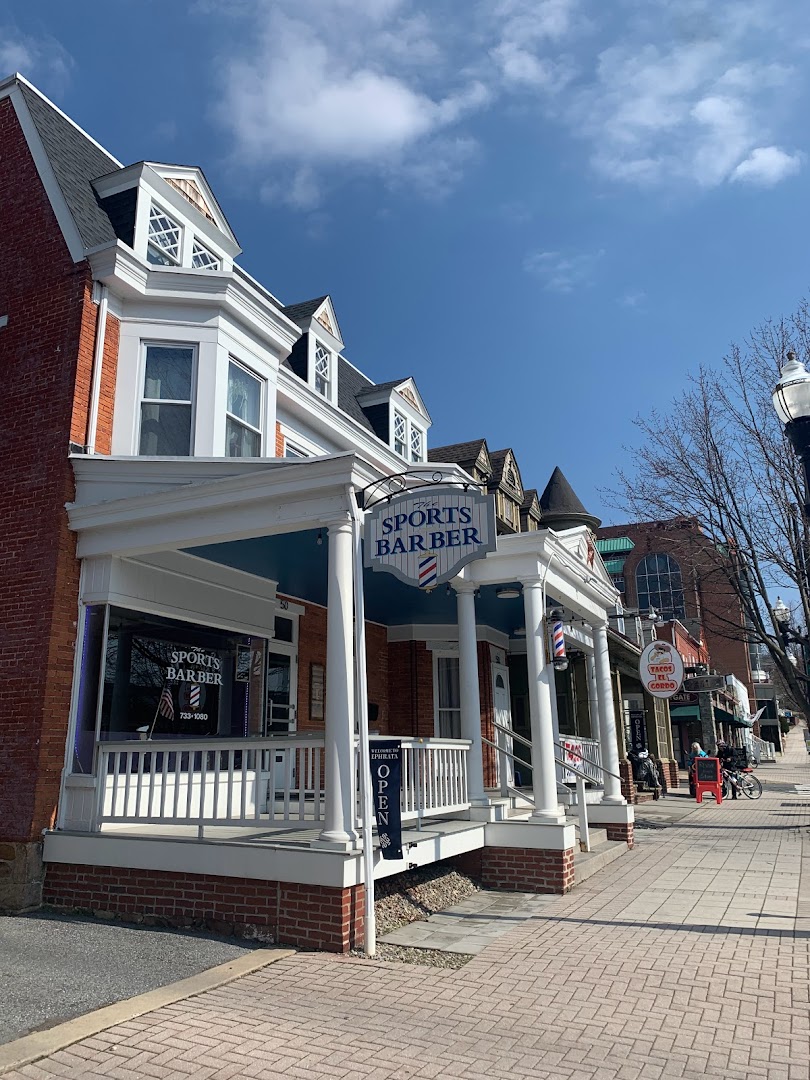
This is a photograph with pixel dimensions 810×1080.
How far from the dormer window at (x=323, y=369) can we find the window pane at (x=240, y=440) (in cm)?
344

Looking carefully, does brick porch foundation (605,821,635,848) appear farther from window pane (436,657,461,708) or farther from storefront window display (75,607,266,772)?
storefront window display (75,607,266,772)

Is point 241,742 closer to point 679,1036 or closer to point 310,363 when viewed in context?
point 679,1036

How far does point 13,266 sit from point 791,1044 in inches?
436

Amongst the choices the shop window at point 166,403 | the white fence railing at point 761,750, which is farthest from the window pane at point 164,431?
the white fence railing at point 761,750

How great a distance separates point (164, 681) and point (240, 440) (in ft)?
10.9

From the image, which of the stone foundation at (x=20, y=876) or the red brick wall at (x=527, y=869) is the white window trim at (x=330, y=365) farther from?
the stone foundation at (x=20, y=876)

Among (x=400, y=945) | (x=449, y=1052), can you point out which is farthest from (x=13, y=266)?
(x=449, y=1052)

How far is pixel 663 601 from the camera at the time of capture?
6488 centimetres

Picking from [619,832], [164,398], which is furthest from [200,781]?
[619,832]

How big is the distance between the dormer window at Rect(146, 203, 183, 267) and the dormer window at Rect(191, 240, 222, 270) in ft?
1.19

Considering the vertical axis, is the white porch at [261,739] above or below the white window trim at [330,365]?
below

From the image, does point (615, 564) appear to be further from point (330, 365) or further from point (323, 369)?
point (323, 369)

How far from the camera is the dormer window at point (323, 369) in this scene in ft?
46.3

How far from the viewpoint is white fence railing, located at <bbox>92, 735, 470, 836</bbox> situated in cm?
708
